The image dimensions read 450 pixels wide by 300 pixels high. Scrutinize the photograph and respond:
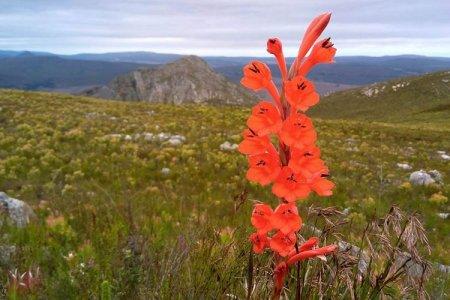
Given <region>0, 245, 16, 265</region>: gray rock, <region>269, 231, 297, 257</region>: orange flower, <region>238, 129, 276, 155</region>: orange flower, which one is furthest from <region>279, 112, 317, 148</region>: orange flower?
<region>0, 245, 16, 265</region>: gray rock

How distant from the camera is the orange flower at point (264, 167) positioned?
8.29ft

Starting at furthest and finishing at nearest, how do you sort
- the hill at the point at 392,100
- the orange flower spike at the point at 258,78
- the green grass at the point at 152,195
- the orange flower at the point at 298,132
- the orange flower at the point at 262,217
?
the hill at the point at 392,100
the green grass at the point at 152,195
the orange flower spike at the point at 258,78
the orange flower at the point at 262,217
the orange flower at the point at 298,132

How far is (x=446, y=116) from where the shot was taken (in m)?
68.4

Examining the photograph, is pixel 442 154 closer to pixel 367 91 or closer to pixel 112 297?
pixel 112 297

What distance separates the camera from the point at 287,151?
2.55 meters

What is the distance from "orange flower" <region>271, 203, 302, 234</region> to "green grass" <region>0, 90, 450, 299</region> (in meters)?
0.94

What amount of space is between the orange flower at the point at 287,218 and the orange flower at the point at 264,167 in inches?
6.2

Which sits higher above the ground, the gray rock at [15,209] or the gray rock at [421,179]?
the gray rock at [15,209]

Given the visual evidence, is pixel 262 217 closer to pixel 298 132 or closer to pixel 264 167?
pixel 264 167

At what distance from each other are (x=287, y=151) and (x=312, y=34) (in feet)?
2.17

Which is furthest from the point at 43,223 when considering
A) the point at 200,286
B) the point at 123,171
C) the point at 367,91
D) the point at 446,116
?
the point at 367,91

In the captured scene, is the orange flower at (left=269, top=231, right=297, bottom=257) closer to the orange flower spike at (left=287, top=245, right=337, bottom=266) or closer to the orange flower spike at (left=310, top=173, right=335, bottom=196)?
the orange flower spike at (left=287, top=245, right=337, bottom=266)

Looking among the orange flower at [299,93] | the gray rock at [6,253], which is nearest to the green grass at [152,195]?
the gray rock at [6,253]

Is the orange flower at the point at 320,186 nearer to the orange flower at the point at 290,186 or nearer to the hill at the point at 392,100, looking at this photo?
the orange flower at the point at 290,186
